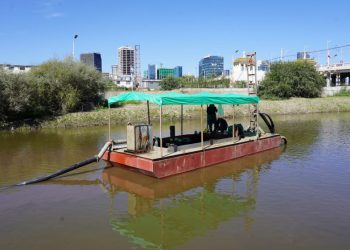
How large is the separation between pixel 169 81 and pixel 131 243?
81.7m

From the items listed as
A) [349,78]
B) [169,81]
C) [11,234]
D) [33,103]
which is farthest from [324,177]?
[349,78]

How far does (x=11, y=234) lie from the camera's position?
875 cm

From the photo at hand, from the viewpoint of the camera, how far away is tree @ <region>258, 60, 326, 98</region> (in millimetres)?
59625

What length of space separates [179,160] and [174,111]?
28.8 meters

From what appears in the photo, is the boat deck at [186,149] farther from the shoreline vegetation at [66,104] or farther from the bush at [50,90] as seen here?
the bush at [50,90]

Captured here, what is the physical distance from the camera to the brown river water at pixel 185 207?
27.6 ft

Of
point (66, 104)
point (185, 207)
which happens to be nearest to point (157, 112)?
point (66, 104)

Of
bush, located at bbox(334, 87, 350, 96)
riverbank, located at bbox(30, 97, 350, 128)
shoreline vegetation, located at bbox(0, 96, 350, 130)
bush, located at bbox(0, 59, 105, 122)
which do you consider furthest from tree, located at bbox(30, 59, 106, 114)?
bush, located at bbox(334, 87, 350, 96)

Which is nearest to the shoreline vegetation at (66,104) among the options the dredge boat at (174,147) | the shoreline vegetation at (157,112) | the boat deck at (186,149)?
the shoreline vegetation at (157,112)

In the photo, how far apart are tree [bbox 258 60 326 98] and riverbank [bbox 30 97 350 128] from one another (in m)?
3.38

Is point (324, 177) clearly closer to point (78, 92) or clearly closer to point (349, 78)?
point (78, 92)

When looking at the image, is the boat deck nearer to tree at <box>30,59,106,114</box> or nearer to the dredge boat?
the dredge boat

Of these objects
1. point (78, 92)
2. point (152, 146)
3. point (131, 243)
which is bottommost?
point (131, 243)

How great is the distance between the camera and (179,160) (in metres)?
13.9
